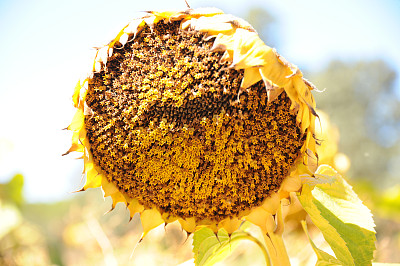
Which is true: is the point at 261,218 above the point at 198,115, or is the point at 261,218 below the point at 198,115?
below

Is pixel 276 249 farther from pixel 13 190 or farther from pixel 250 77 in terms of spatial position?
pixel 13 190

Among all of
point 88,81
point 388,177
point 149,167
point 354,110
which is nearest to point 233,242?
point 149,167

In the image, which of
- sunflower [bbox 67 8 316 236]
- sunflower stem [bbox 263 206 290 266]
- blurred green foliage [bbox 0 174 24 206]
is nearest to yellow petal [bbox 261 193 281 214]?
sunflower [bbox 67 8 316 236]

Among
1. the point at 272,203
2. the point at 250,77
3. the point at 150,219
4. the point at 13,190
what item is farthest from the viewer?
the point at 13,190

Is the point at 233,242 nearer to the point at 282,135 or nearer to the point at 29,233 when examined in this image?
the point at 282,135

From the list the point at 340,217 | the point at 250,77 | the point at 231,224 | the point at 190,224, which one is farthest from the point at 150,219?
the point at 340,217

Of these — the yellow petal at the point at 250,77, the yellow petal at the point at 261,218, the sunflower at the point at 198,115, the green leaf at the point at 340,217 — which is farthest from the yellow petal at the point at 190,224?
the yellow petal at the point at 250,77

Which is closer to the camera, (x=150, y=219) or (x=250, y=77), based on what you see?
(x=250, y=77)
